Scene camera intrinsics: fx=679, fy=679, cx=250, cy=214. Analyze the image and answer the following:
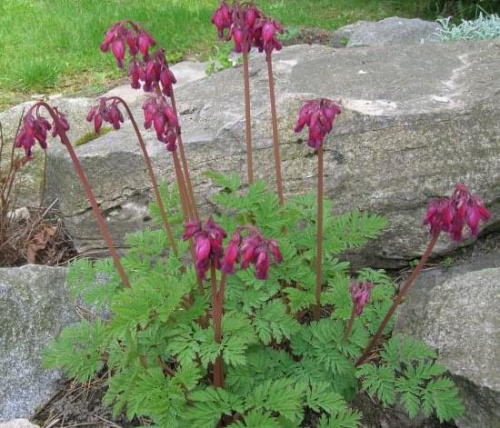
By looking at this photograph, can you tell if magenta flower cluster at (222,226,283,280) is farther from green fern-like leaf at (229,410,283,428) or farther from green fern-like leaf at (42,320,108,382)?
green fern-like leaf at (42,320,108,382)

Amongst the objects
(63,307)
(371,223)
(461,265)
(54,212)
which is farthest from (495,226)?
(54,212)

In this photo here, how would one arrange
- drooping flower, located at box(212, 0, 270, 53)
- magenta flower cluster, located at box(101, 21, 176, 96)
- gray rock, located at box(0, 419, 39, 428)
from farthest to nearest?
1. gray rock, located at box(0, 419, 39, 428)
2. drooping flower, located at box(212, 0, 270, 53)
3. magenta flower cluster, located at box(101, 21, 176, 96)

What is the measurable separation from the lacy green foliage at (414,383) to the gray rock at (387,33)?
15.5 feet

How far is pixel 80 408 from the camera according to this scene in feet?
10.3

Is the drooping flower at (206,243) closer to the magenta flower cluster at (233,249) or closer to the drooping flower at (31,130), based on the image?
the magenta flower cluster at (233,249)

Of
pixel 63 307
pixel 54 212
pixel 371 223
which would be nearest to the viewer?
pixel 371 223

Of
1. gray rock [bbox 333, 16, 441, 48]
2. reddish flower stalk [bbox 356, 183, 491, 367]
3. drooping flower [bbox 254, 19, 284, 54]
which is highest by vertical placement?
drooping flower [bbox 254, 19, 284, 54]

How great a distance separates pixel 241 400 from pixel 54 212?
102 inches

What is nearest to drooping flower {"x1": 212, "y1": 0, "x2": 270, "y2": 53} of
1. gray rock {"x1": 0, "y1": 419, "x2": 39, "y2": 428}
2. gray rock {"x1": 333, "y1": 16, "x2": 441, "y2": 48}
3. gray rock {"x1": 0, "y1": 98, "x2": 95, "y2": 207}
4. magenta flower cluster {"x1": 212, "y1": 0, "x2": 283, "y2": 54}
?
magenta flower cluster {"x1": 212, "y1": 0, "x2": 283, "y2": 54}

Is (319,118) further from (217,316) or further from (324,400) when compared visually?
(324,400)

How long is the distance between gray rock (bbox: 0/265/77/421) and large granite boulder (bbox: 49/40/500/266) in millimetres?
685

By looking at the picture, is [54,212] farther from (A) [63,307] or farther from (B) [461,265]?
(B) [461,265]

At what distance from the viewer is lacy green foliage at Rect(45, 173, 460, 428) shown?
93.4 inches

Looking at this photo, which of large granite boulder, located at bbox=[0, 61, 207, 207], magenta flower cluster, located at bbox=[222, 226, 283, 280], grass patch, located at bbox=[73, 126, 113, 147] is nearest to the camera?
magenta flower cluster, located at bbox=[222, 226, 283, 280]
